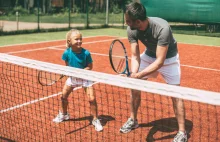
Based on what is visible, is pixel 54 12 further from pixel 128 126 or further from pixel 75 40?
pixel 128 126

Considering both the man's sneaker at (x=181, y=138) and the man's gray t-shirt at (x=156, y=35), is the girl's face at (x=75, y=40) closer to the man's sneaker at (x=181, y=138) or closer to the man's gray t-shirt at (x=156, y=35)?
the man's gray t-shirt at (x=156, y=35)

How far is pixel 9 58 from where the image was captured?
4.43m

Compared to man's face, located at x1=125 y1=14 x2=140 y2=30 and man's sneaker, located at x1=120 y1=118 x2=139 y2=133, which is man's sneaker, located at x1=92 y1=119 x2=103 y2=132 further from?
man's face, located at x1=125 y1=14 x2=140 y2=30

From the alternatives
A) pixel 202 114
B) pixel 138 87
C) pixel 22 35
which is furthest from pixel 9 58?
pixel 22 35

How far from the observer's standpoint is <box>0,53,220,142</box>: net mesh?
3879 mm

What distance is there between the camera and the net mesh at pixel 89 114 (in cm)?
388

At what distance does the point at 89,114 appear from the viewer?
539cm

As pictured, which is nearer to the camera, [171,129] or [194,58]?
[171,129]

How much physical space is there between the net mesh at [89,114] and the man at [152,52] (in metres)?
0.30

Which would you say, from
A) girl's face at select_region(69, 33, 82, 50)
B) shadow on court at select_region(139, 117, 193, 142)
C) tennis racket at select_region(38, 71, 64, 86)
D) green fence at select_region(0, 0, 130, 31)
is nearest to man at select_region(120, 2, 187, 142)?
shadow on court at select_region(139, 117, 193, 142)

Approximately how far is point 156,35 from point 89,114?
194 cm

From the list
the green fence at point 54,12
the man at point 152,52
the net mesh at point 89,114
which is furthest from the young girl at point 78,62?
the green fence at point 54,12

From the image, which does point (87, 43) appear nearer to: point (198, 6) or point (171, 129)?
point (198, 6)

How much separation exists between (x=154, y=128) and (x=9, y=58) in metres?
2.22
